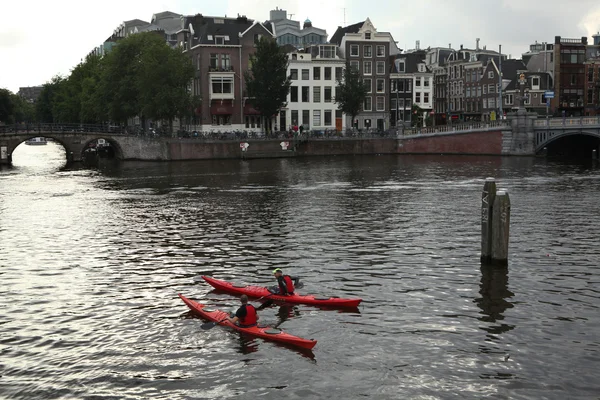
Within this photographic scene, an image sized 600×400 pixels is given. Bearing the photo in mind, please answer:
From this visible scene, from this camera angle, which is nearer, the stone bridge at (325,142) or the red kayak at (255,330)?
the red kayak at (255,330)

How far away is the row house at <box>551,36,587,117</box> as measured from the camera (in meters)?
118

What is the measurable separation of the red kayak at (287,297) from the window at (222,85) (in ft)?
265

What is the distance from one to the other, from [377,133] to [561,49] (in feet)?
131

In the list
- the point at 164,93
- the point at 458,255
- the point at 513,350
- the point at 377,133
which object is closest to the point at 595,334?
the point at 513,350

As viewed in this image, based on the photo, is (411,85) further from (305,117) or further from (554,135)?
(554,135)

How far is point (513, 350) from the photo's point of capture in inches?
700

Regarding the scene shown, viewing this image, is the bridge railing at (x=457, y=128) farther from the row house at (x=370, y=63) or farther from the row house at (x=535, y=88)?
the row house at (x=535, y=88)

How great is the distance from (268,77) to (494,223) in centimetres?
7170

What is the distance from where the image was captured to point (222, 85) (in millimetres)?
102312

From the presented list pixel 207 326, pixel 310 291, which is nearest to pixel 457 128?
pixel 310 291

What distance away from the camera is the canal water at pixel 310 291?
1634 cm

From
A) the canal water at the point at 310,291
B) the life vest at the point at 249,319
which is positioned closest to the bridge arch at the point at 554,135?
the canal water at the point at 310,291

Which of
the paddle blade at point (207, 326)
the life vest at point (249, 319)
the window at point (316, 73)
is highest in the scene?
the window at point (316, 73)

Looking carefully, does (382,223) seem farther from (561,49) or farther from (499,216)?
(561,49)
